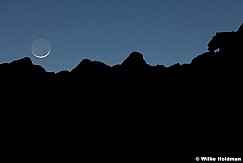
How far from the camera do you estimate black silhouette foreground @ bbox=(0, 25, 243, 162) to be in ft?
178

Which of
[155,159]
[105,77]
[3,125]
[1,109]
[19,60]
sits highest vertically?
[19,60]

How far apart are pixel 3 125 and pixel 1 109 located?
482 centimetres

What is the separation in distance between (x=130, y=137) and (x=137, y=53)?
24.3m

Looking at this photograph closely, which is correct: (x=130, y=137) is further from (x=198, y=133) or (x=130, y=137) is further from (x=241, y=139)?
(x=241, y=139)

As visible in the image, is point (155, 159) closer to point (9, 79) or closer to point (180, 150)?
point (180, 150)

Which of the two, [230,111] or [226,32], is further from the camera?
[226,32]

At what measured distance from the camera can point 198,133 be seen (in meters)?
54.0

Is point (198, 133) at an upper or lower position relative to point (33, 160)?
upper

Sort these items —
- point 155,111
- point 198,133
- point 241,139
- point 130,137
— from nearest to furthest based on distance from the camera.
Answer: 1. point 241,139
2. point 198,133
3. point 130,137
4. point 155,111

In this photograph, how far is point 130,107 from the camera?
6412 cm

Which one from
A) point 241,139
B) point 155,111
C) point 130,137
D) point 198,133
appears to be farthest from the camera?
point 155,111

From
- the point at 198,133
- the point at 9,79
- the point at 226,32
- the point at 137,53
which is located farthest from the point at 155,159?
the point at 9,79

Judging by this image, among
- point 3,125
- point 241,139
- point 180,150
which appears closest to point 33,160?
point 3,125

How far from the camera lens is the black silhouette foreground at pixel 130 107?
178ft
